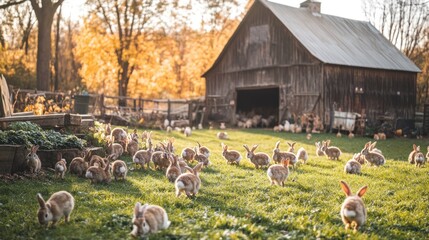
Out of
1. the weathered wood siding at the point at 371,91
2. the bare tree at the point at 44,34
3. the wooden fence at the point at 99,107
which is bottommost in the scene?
the wooden fence at the point at 99,107

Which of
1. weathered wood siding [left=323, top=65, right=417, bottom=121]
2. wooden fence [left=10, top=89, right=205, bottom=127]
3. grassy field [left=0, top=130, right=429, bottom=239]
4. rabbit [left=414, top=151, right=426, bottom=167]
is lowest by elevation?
grassy field [left=0, top=130, right=429, bottom=239]

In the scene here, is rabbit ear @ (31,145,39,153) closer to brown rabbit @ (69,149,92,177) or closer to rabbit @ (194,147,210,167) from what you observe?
brown rabbit @ (69,149,92,177)

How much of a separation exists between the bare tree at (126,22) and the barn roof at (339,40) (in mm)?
10262

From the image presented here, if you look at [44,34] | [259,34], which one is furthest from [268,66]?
[44,34]

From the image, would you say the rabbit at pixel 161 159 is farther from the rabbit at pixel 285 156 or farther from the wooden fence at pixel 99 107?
the wooden fence at pixel 99 107

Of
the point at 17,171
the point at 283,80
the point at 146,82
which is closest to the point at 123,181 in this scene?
the point at 17,171

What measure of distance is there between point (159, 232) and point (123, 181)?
4028mm

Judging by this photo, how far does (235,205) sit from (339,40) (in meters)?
26.3

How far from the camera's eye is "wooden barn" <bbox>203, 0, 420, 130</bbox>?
93.1 feet

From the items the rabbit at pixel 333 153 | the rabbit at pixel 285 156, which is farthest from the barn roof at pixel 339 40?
the rabbit at pixel 285 156

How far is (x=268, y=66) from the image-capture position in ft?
102

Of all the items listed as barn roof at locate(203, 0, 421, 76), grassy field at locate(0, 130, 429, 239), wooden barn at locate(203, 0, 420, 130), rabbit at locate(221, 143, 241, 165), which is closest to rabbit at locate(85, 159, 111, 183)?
grassy field at locate(0, 130, 429, 239)

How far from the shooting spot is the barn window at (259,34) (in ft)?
104

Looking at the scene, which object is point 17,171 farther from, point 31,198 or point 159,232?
point 159,232
